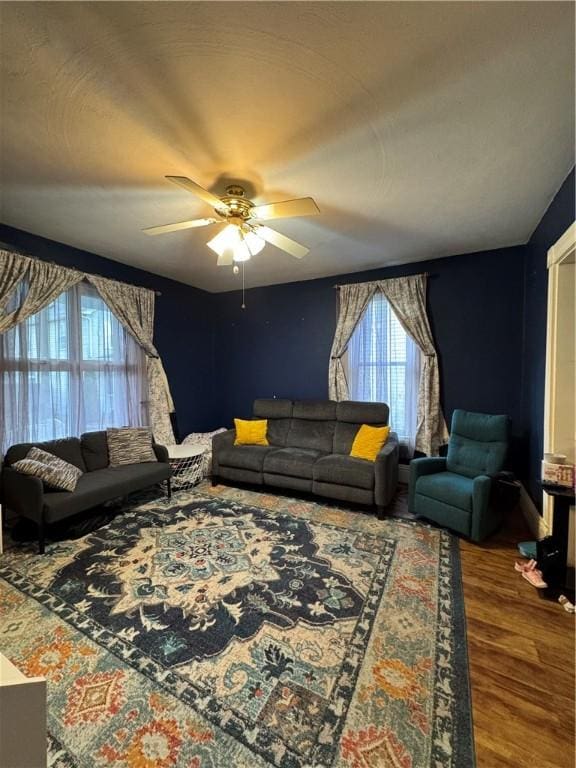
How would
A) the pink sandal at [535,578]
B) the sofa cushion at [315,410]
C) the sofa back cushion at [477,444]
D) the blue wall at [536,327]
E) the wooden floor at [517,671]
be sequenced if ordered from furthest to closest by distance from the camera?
the sofa cushion at [315,410] → the sofa back cushion at [477,444] → the blue wall at [536,327] → the pink sandal at [535,578] → the wooden floor at [517,671]

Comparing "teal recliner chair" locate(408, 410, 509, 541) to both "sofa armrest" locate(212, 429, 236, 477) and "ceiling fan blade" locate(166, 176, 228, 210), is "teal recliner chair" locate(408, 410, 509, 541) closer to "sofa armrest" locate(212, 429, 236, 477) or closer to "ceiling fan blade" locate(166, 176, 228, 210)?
"sofa armrest" locate(212, 429, 236, 477)

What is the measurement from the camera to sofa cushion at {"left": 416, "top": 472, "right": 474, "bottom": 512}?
2656 millimetres

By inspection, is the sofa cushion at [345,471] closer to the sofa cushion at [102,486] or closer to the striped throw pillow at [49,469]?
the sofa cushion at [102,486]

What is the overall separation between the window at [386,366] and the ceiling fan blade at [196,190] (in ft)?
8.64

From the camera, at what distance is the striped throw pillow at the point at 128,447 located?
345 centimetres

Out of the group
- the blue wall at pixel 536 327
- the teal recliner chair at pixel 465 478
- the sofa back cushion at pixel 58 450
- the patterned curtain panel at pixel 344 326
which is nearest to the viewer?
the blue wall at pixel 536 327

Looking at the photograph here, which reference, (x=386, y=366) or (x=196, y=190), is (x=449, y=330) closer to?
(x=386, y=366)

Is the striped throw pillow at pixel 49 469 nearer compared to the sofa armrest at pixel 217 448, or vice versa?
the striped throw pillow at pixel 49 469

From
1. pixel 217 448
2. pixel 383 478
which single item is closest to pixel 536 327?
pixel 383 478

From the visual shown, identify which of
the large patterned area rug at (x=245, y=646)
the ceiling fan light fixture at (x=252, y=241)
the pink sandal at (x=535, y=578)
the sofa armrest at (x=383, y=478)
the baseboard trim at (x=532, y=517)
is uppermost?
the ceiling fan light fixture at (x=252, y=241)

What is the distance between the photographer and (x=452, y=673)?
4.98 ft

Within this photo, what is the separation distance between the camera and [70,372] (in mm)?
3490

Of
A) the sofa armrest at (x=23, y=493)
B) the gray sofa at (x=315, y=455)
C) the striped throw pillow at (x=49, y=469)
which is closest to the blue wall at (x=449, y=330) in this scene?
the gray sofa at (x=315, y=455)

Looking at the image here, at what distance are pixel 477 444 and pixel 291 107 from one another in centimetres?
314
